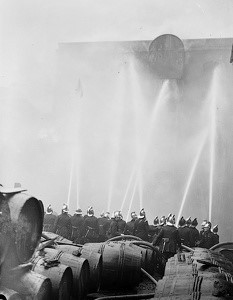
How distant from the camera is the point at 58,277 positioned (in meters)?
6.03

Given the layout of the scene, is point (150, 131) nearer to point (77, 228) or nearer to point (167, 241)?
point (77, 228)

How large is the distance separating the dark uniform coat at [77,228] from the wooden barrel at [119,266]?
14.6 feet

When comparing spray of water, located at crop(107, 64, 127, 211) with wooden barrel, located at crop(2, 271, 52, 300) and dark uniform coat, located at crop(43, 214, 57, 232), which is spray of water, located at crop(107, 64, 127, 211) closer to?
dark uniform coat, located at crop(43, 214, 57, 232)

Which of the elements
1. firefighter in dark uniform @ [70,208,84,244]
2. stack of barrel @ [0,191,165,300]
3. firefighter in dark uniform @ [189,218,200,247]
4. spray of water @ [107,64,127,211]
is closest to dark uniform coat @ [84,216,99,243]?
firefighter in dark uniform @ [70,208,84,244]

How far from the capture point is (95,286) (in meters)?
8.30

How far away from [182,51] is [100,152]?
27.6 ft

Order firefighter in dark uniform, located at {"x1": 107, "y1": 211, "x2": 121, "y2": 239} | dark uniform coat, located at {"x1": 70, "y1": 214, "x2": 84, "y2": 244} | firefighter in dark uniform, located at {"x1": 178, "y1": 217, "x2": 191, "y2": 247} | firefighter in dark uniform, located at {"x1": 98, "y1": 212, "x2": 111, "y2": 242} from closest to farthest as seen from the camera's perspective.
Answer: firefighter in dark uniform, located at {"x1": 178, "y1": 217, "x2": 191, "y2": 247}, firefighter in dark uniform, located at {"x1": 107, "y1": 211, "x2": 121, "y2": 239}, dark uniform coat, located at {"x1": 70, "y1": 214, "x2": 84, "y2": 244}, firefighter in dark uniform, located at {"x1": 98, "y1": 212, "x2": 111, "y2": 242}

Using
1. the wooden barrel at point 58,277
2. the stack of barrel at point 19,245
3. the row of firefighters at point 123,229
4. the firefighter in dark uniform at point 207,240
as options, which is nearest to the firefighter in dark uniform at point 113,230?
the row of firefighters at point 123,229

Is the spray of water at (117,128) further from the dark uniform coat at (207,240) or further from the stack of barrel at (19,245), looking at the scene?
the stack of barrel at (19,245)

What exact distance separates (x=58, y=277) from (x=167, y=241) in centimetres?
612

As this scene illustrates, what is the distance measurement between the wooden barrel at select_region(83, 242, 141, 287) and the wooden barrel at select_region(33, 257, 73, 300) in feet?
7.23

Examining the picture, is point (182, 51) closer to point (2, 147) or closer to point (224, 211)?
point (224, 211)

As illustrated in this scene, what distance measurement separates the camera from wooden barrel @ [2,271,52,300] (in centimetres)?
475

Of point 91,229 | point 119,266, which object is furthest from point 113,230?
point 119,266
